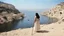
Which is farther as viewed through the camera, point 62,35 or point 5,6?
point 5,6

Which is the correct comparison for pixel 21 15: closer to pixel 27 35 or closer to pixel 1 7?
pixel 1 7

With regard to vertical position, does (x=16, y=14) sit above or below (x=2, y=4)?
below

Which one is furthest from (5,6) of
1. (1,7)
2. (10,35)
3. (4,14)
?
(10,35)

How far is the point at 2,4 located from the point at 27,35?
1424 cm

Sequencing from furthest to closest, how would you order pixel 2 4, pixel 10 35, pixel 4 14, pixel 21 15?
pixel 21 15, pixel 2 4, pixel 4 14, pixel 10 35

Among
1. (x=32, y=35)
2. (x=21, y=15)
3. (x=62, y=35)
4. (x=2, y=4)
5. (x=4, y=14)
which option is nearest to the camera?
(x=62, y=35)

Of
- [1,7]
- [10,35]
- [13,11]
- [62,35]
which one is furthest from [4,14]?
[62,35]

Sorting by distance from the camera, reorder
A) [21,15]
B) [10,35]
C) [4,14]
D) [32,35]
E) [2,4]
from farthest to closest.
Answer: [21,15] < [2,4] < [4,14] < [10,35] < [32,35]

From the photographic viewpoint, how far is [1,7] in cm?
1933

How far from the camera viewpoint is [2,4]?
755 inches

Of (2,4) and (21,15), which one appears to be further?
(21,15)

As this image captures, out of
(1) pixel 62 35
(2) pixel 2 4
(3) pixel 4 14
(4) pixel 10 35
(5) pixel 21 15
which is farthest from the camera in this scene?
(5) pixel 21 15

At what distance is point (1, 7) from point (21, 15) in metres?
2.56

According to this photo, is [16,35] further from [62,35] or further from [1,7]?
[1,7]
